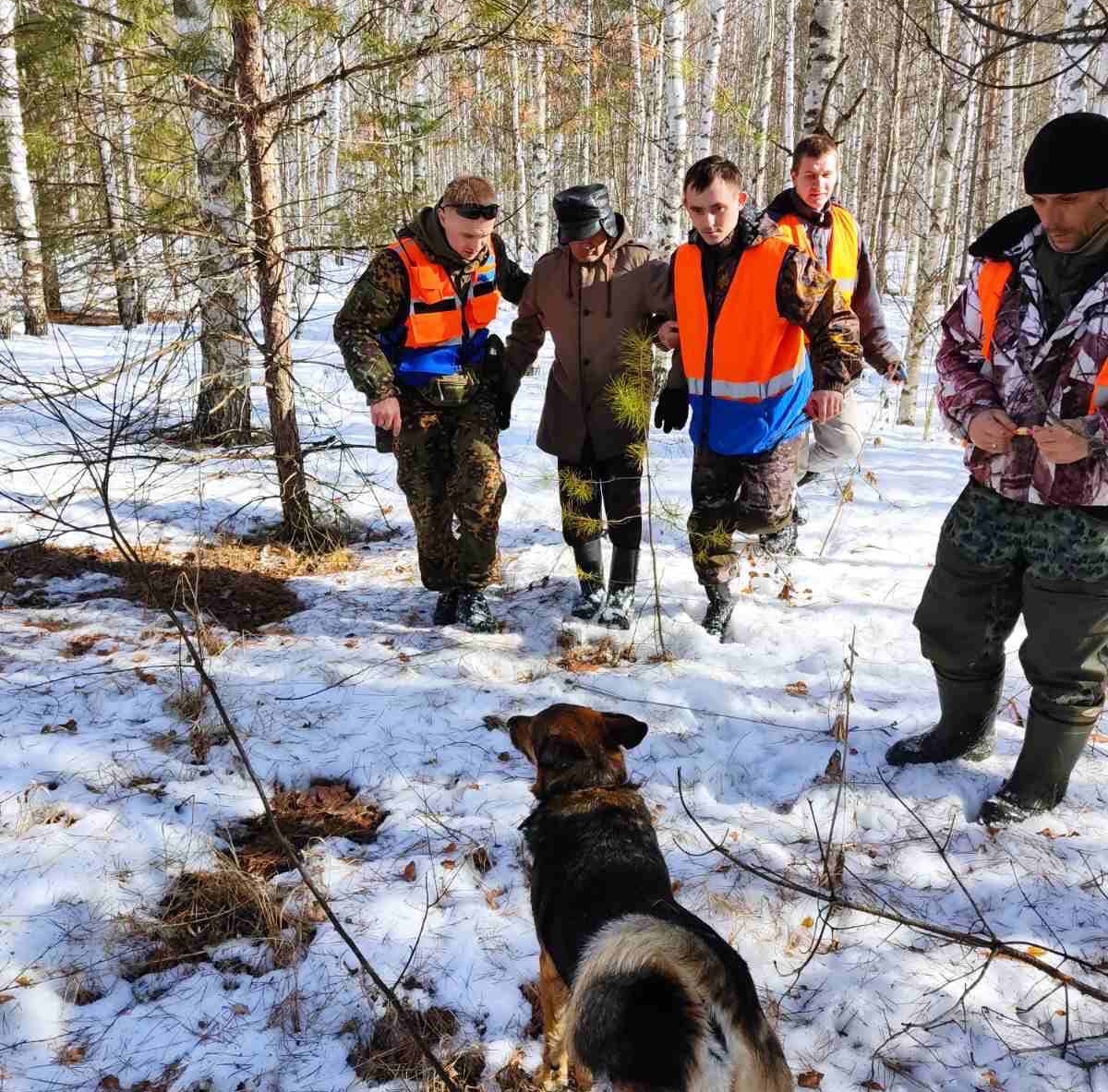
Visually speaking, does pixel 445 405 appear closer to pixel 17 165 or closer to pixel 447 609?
pixel 447 609

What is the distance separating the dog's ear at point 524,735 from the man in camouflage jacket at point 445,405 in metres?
1.93

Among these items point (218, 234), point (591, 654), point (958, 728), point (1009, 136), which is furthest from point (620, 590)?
point (1009, 136)

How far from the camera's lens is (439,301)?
4.29m

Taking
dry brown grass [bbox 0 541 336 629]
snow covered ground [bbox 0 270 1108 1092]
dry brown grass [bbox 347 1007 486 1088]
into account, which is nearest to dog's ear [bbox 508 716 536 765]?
snow covered ground [bbox 0 270 1108 1092]

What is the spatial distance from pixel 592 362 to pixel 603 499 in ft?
2.66

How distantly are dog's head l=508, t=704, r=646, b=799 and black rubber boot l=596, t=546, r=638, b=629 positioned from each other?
6.40ft

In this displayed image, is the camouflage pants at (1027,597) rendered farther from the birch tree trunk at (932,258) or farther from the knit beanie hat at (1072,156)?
the birch tree trunk at (932,258)

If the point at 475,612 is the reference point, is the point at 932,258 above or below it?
above

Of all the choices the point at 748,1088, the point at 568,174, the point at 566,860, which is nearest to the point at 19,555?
the point at 566,860

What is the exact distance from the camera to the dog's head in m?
2.47

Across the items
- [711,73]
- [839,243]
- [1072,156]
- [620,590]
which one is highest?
[711,73]

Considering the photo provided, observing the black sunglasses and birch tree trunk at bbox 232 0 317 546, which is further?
birch tree trunk at bbox 232 0 317 546

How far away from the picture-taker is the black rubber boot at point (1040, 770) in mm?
2822

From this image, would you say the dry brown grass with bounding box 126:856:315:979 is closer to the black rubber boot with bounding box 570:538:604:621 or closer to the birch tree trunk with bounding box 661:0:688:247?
the black rubber boot with bounding box 570:538:604:621
